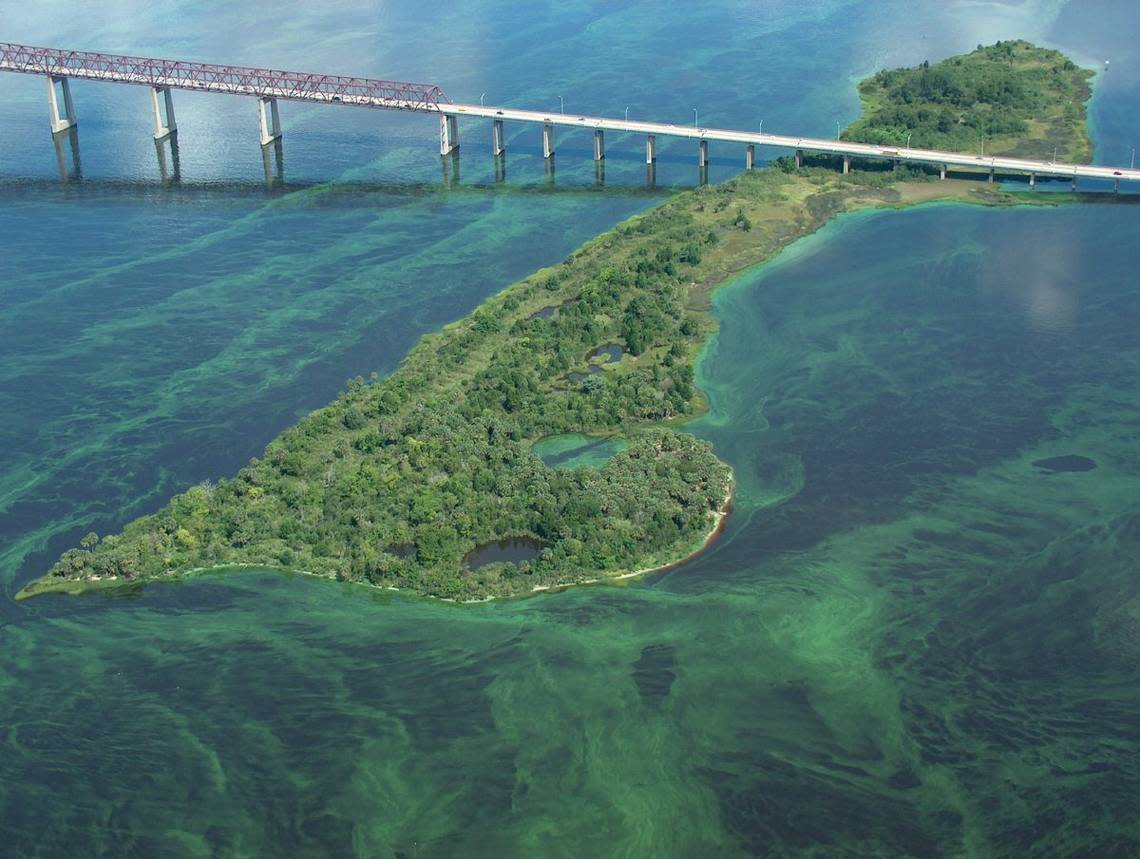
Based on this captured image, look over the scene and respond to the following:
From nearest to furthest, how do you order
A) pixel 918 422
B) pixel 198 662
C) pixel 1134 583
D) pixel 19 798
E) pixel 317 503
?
pixel 19 798, pixel 198 662, pixel 1134 583, pixel 317 503, pixel 918 422

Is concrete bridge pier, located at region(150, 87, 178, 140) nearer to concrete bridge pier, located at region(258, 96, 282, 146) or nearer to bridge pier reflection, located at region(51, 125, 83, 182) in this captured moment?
bridge pier reflection, located at region(51, 125, 83, 182)

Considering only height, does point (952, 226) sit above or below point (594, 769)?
above

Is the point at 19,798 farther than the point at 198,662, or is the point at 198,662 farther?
the point at 198,662

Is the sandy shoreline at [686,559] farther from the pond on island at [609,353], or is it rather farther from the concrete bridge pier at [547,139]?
the concrete bridge pier at [547,139]

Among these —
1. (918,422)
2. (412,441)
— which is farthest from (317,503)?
(918,422)

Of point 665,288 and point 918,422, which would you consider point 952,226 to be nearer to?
point 665,288

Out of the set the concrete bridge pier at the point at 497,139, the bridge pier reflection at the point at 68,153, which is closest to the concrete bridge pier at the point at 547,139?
the concrete bridge pier at the point at 497,139

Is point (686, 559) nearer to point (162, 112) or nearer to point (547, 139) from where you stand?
point (547, 139)

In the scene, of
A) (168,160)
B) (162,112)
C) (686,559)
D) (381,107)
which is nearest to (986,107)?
(381,107)

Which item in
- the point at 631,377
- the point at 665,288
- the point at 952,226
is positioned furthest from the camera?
the point at 952,226
